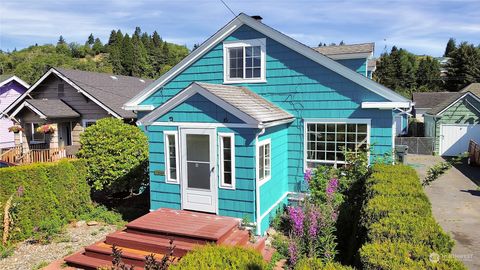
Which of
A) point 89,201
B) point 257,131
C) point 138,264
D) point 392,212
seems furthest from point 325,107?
point 89,201

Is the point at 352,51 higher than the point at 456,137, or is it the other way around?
the point at 352,51

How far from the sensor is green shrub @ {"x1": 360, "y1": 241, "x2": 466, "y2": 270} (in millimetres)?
3506

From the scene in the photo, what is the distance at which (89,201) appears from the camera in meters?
10.4

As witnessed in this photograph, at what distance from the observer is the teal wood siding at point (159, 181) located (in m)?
8.87

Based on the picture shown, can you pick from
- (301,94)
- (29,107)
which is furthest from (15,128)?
(301,94)

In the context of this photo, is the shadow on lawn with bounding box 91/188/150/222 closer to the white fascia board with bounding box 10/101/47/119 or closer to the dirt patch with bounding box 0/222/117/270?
the dirt patch with bounding box 0/222/117/270

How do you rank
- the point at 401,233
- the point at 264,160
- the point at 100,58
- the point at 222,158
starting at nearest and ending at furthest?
1. the point at 401,233
2. the point at 222,158
3. the point at 264,160
4. the point at 100,58

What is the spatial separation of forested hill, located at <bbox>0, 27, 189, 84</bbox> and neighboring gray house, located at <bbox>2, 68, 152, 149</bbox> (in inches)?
1612

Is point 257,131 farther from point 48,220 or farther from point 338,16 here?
point 338,16

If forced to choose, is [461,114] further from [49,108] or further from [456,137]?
[49,108]

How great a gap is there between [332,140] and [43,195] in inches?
316

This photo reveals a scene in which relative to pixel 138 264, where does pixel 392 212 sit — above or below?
above

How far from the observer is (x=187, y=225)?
7.68 meters

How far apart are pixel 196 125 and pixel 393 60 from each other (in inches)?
2529
